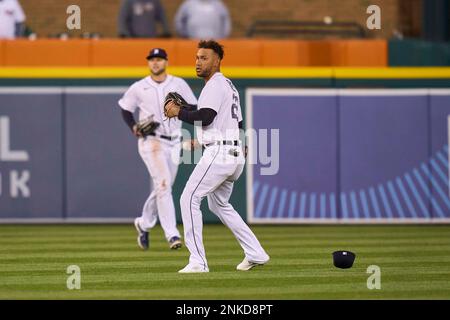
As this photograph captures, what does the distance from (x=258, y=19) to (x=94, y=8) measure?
3.03 metres

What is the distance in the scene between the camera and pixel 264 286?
9531 mm

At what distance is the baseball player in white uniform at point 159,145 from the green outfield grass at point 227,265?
0.31m

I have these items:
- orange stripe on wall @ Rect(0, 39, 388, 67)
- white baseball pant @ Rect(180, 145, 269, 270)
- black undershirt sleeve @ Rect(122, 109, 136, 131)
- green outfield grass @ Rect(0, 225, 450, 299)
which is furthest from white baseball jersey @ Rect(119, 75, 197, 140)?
orange stripe on wall @ Rect(0, 39, 388, 67)

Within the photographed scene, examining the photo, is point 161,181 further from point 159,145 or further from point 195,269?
point 195,269

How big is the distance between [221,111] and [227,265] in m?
1.71

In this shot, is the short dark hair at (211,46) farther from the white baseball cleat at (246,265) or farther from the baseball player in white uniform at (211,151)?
the white baseball cleat at (246,265)

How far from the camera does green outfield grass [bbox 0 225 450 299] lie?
9.20 metres

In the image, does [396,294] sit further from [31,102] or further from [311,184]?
[31,102]

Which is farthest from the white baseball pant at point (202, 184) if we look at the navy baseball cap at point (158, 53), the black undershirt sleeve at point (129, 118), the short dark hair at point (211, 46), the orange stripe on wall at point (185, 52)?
the orange stripe on wall at point (185, 52)

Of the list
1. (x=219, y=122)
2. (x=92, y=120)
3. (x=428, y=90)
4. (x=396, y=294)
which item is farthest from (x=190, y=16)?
(x=396, y=294)

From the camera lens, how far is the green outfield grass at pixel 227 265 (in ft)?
30.2

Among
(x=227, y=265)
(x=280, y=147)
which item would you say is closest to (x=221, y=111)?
(x=227, y=265)

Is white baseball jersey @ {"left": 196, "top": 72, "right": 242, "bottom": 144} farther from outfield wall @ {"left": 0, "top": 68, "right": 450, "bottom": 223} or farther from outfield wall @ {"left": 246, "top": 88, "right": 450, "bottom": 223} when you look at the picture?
outfield wall @ {"left": 0, "top": 68, "right": 450, "bottom": 223}

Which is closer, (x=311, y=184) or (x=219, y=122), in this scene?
(x=219, y=122)
